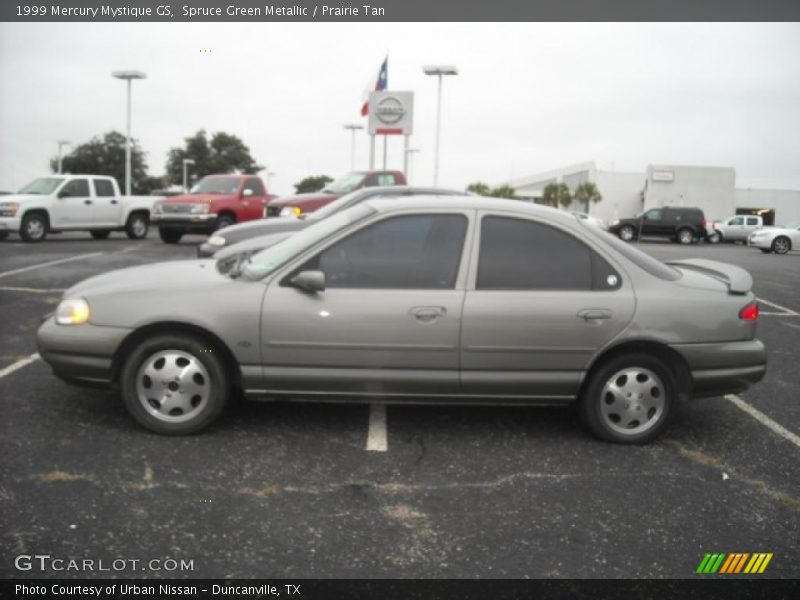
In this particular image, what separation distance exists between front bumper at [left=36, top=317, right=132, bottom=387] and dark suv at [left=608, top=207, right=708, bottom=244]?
3369 centimetres

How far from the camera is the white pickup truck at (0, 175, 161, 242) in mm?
18906

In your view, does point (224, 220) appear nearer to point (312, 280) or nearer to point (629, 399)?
point (312, 280)

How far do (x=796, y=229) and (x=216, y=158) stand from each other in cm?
7588

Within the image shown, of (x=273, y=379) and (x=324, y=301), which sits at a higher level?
(x=324, y=301)

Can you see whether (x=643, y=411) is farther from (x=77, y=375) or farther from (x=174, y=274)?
(x=77, y=375)

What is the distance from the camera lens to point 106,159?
78875 mm

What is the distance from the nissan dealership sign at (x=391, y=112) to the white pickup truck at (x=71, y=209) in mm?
10249

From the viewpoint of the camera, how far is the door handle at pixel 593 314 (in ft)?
15.0

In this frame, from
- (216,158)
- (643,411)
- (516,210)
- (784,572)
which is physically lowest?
(784,572)

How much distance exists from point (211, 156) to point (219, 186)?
258 ft

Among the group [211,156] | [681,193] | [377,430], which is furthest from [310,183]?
[377,430]

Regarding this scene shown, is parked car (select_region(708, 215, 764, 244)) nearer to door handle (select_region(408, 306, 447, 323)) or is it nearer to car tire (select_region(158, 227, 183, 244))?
car tire (select_region(158, 227, 183, 244))

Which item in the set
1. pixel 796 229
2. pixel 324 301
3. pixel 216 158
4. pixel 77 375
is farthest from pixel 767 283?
pixel 216 158

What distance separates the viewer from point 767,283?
46.2 ft
